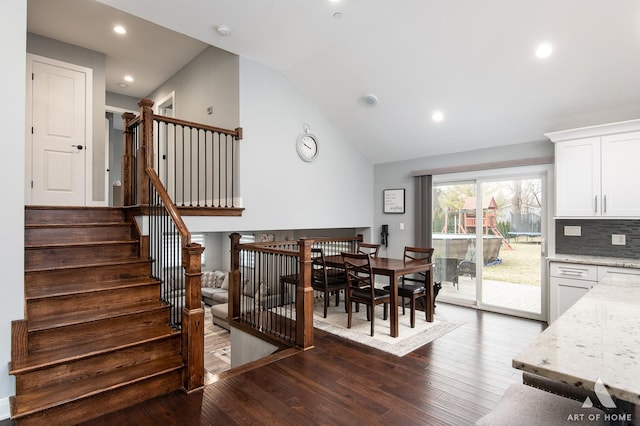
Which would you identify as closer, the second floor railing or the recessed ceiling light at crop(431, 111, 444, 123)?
the second floor railing

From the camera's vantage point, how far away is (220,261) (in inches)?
341

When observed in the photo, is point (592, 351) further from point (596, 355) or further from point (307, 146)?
point (307, 146)

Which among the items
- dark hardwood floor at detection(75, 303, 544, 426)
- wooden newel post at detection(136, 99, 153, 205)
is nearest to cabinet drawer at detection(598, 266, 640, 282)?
dark hardwood floor at detection(75, 303, 544, 426)

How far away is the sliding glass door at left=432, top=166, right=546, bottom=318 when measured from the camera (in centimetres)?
484

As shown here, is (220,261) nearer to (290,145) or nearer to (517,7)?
(290,145)

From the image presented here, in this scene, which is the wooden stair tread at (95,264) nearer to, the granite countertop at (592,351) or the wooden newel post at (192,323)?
the wooden newel post at (192,323)

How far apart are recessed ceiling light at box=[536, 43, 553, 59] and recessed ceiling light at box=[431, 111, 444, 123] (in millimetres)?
1371

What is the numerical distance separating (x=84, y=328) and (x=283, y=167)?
3127 millimetres

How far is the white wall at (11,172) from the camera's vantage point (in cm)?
243

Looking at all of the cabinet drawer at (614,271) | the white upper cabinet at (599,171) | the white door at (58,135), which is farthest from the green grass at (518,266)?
the white door at (58,135)

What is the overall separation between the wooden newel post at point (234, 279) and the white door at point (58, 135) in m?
2.54

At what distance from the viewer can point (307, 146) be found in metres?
5.38

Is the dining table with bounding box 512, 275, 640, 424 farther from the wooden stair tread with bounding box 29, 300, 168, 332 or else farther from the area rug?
the wooden stair tread with bounding box 29, 300, 168, 332

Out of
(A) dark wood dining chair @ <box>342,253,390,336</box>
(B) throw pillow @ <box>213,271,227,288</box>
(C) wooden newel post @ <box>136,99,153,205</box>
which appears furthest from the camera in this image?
(B) throw pillow @ <box>213,271,227,288</box>
